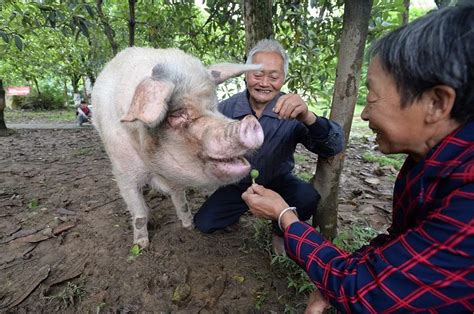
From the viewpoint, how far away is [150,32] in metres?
4.73

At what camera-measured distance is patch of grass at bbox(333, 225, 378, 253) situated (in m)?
2.76

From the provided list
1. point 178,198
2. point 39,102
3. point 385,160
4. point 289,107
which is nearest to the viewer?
point 289,107

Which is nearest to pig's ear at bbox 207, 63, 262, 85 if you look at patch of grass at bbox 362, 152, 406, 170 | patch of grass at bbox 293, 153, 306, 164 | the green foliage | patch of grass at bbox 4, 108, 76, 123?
patch of grass at bbox 293, 153, 306, 164

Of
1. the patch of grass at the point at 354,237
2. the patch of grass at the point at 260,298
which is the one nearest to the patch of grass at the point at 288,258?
the patch of grass at the point at 354,237

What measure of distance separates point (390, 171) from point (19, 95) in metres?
19.5

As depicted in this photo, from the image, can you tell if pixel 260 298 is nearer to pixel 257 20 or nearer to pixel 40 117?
pixel 257 20

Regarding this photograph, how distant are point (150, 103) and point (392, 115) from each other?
Answer: 118 centimetres

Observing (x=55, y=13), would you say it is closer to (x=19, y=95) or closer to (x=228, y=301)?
(x=228, y=301)

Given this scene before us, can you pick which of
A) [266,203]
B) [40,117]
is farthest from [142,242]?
[40,117]

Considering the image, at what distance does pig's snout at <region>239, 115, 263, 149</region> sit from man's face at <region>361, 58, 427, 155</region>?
58 cm

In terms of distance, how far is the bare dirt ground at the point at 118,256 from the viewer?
227 cm

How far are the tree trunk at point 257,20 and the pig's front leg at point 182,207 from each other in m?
1.55

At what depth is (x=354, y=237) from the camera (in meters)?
2.94

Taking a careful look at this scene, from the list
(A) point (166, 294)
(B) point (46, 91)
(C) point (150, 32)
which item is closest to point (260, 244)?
(A) point (166, 294)
